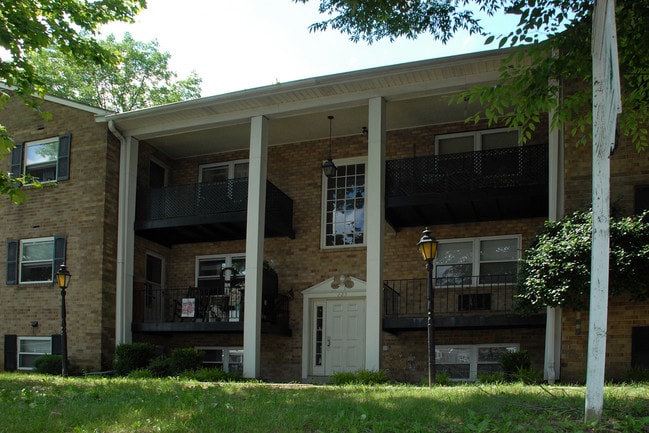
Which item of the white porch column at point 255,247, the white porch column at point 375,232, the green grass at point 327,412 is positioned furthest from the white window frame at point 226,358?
the green grass at point 327,412

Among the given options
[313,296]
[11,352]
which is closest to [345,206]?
[313,296]

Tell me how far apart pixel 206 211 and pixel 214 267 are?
2.28 metres

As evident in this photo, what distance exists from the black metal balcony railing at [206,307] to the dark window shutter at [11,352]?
3.22 metres

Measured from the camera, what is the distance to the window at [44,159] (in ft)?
59.6

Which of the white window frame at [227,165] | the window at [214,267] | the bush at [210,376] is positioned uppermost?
the white window frame at [227,165]

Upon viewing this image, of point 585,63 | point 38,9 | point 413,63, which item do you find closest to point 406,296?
point 413,63

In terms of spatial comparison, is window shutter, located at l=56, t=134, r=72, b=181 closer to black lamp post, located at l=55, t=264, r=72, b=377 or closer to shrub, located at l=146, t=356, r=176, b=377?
black lamp post, located at l=55, t=264, r=72, b=377

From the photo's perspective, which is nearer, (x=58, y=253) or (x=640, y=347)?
(x=640, y=347)

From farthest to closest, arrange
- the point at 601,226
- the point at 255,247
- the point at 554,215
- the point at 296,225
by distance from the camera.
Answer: the point at 296,225 → the point at 255,247 → the point at 554,215 → the point at 601,226

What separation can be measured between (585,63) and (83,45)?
8177 millimetres

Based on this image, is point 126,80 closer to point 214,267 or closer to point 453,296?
point 214,267

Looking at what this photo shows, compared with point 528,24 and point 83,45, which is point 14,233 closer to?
point 83,45

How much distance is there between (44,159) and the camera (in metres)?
18.7

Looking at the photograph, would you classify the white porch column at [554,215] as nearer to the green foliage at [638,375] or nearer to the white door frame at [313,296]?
the green foliage at [638,375]
